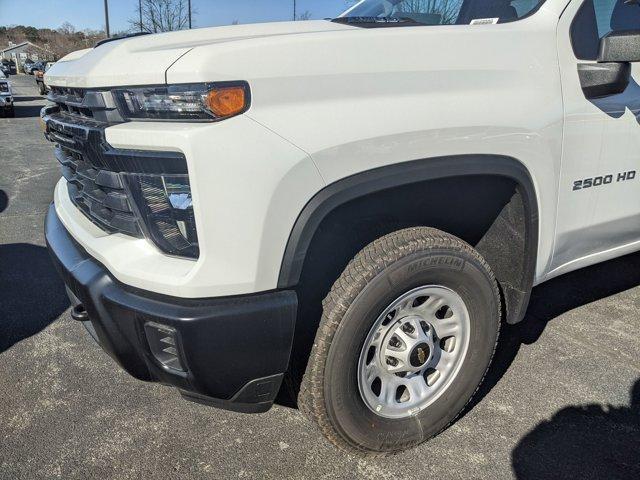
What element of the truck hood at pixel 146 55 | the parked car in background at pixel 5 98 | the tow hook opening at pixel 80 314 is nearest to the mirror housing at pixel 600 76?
the truck hood at pixel 146 55

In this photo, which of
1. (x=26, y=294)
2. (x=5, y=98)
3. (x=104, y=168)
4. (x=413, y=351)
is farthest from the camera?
(x=5, y=98)

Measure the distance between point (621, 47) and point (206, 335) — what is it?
196 centimetres

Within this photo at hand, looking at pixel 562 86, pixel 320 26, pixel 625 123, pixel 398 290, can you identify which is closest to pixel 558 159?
pixel 562 86

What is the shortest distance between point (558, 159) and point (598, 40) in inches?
24.0

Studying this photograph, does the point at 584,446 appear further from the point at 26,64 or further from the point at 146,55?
the point at 26,64

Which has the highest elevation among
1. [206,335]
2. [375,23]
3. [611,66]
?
[375,23]

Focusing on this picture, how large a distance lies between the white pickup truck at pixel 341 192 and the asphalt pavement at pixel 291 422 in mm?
236

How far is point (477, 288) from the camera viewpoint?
2.16m

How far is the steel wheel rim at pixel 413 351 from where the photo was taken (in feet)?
6.82

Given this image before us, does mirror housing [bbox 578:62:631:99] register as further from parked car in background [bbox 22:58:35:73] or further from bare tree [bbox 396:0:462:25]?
parked car in background [bbox 22:58:35:73]

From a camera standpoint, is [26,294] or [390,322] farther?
[26,294]

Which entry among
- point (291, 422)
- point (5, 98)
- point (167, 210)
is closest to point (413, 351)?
point (291, 422)

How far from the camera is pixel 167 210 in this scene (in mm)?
1678

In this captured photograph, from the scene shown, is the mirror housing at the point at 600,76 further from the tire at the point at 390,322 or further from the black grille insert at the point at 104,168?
the black grille insert at the point at 104,168
